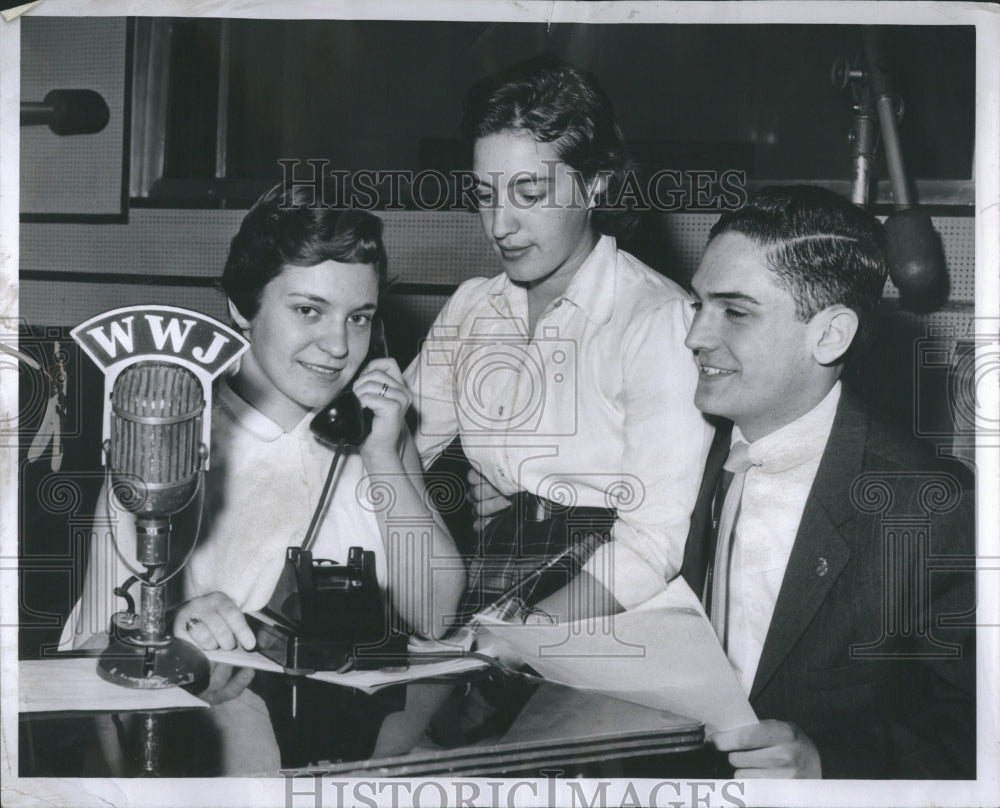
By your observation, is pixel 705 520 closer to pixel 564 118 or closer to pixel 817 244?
pixel 817 244

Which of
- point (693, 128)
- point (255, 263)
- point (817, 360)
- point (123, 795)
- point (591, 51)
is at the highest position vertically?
point (591, 51)

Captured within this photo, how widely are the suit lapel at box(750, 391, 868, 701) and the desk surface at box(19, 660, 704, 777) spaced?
210mm

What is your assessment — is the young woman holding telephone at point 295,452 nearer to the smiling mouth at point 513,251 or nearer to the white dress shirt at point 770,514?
the smiling mouth at point 513,251

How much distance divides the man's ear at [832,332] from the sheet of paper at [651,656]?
0.46 meters

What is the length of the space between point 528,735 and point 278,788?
438 millimetres

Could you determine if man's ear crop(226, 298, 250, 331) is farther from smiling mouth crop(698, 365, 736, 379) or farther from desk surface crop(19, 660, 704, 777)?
smiling mouth crop(698, 365, 736, 379)

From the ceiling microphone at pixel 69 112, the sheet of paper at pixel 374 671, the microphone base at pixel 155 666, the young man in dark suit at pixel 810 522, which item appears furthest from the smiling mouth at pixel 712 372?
the ceiling microphone at pixel 69 112

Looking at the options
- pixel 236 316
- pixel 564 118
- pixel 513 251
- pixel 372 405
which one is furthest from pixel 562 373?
pixel 236 316

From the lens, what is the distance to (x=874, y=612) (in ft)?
5.86

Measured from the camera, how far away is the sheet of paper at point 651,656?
1.75 meters

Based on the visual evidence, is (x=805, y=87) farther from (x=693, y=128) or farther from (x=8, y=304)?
(x=8, y=304)

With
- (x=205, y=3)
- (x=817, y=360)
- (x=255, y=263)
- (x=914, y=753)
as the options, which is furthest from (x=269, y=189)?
(x=914, y=753)

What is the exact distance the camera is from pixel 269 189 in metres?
1.81

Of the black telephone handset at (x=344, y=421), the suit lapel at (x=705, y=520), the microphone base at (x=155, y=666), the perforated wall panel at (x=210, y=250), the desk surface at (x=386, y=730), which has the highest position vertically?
the perforated wall panel at (x=210, y=250)
